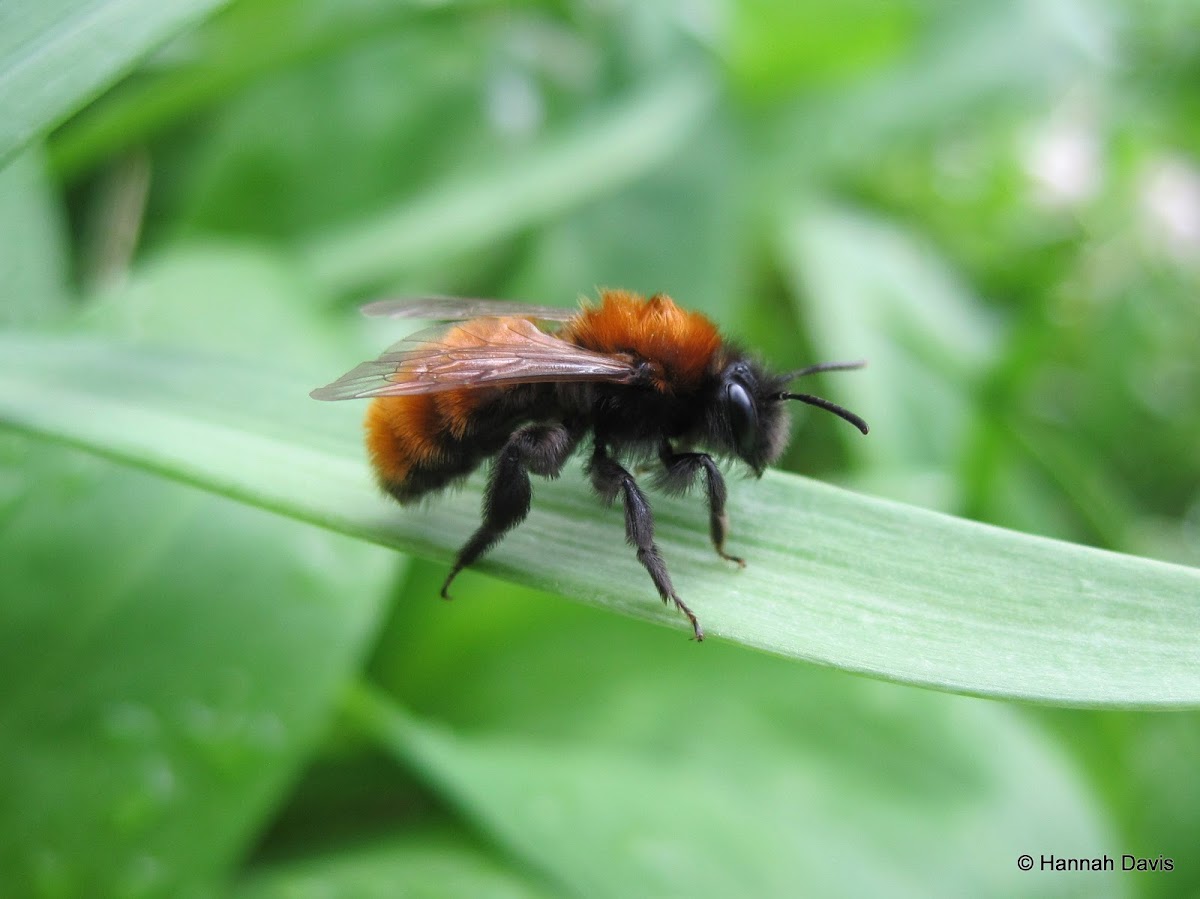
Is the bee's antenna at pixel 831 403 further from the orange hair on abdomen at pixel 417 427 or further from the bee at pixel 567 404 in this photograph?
the orange hair on abdomen at pixel 417 427

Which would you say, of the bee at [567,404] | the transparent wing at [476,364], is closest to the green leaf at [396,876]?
the bee at [567,404]

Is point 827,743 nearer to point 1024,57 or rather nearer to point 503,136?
point 503,136

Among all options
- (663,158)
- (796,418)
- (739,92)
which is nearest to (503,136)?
(663,158)

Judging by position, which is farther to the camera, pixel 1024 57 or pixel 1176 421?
pixel 1024 57

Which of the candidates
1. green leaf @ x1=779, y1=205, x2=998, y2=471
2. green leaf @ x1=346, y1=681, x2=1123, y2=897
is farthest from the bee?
green leaf @ x1=779, y1=205, x2=998, y2=471

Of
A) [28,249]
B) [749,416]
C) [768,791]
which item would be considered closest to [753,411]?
[749,416]

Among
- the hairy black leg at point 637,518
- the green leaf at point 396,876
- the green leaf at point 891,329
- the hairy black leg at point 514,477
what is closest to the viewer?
the hairy black leg at point 637,518

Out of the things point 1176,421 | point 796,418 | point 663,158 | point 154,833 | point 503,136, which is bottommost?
point 1176,421
